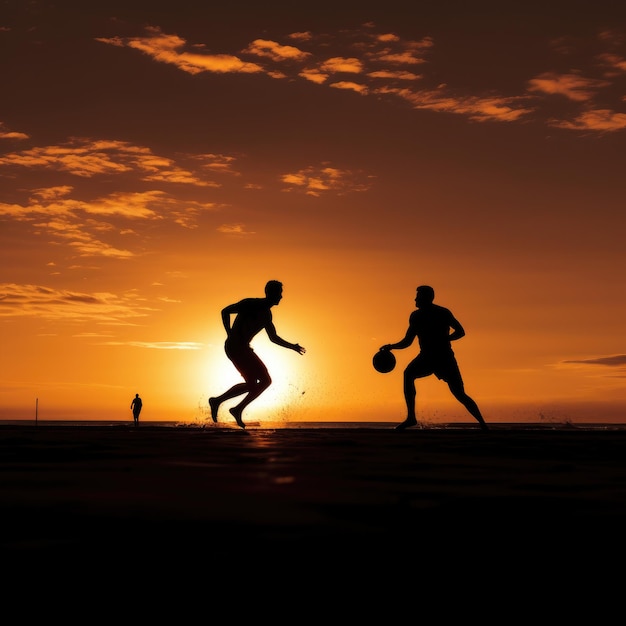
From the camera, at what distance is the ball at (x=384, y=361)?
54.7ft

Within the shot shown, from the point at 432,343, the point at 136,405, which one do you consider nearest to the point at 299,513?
the point at 432,343

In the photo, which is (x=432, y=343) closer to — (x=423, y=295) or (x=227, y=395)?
(x=423, y=295)

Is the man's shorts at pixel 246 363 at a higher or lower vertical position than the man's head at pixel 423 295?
lower

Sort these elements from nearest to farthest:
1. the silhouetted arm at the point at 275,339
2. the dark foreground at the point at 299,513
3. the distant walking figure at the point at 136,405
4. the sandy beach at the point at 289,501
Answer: the dark foreground at the point at 299,513 < the sandy beach at the point at 289,501 < the silhouetted arm at the point at 275,339 < the distant walking figure at the point at 136,405

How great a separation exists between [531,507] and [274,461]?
4121 millimetres

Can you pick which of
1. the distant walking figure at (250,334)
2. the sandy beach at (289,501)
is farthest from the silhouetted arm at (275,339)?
the sandy beach at (289,501)

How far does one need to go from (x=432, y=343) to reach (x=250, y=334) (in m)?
2.93

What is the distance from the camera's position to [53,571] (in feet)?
10.8

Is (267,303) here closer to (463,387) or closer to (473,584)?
(463,387)

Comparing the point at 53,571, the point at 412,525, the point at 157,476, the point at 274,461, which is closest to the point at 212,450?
the point at 274,461

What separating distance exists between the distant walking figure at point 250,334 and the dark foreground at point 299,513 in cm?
Result: 667

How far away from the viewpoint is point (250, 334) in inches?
650

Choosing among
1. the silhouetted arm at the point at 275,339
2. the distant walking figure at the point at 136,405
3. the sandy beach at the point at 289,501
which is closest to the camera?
the sandy beach at the point at 289,501

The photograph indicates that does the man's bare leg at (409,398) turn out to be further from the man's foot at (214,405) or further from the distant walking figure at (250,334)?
the man's foot at (214,405)
